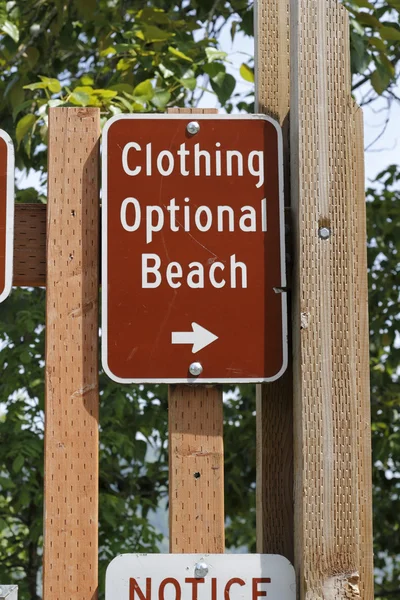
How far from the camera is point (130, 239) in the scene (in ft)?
5.74

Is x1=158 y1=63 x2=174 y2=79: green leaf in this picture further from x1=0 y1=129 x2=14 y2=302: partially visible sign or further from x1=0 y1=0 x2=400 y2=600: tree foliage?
x1=0 y1=129 x2=14 y2=302: partially visible sign

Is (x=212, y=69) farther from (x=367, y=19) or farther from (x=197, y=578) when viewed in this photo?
(x=197, y=578)

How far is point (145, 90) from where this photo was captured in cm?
345

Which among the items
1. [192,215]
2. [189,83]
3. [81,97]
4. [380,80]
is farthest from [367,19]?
[192,215]

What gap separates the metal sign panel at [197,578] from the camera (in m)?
1.65

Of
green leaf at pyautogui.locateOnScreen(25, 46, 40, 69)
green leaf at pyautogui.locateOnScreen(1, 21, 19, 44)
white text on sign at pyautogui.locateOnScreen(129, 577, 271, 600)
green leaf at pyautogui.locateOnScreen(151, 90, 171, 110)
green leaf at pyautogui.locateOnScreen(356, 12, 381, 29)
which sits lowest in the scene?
white text on sign at pyautogui.locateOnScreen(129, 577, 271, 600)

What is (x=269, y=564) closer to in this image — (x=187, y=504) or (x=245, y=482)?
(x=187, y=504)

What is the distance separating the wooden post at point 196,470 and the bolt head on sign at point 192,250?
0.06 meters

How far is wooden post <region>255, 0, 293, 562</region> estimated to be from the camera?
1771 millimetres

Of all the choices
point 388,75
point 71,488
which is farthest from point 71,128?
point 388,75

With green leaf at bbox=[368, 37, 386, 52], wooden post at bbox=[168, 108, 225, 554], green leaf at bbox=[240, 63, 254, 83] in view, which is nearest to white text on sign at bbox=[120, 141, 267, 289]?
wooden post at bbox=[168, 108, 225, 554]

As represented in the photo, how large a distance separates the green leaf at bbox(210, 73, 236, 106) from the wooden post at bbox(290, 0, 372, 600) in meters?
1.76

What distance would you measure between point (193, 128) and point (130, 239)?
26cm

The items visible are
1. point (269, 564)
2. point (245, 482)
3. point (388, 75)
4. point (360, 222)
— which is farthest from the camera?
point (245, 482)
